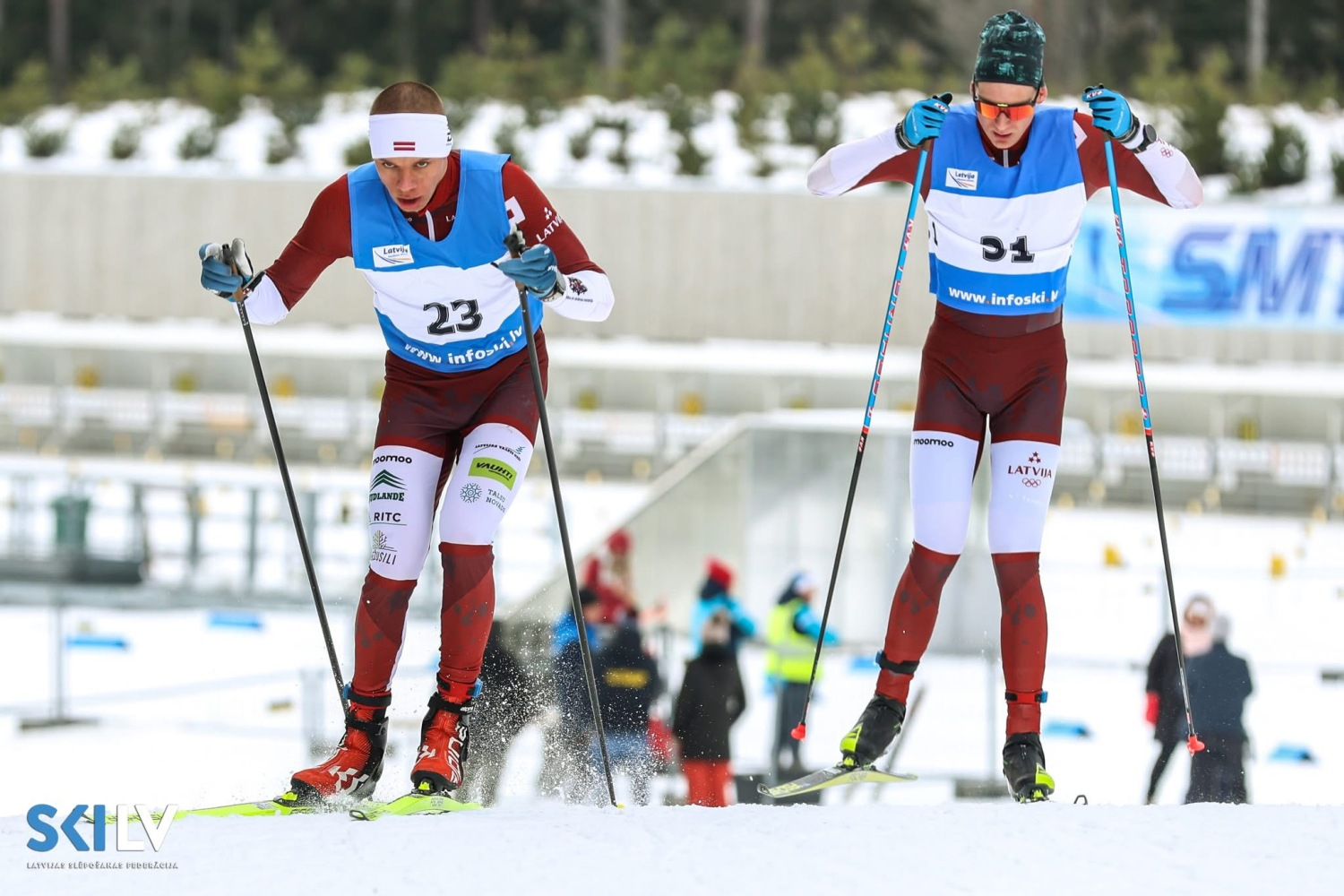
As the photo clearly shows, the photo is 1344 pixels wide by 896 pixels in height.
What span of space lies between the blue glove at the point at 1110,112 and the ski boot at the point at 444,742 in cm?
235

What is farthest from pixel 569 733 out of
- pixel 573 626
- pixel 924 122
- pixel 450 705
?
pixel 924 122

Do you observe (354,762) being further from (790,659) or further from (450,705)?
(790,659)

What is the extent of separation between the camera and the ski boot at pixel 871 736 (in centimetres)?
505

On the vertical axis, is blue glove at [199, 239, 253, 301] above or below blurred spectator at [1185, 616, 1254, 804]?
above

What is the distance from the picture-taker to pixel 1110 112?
190 inches

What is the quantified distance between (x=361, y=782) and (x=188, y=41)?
1341 inches

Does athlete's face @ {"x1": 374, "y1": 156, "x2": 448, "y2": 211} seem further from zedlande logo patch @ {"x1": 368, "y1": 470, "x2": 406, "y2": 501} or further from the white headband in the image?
zedlande logo patch @ {"x1": 368, "y1": 470, "x2": 406, "y2": 501}

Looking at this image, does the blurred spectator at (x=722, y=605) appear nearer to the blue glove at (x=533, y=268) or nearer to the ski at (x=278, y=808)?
the ski at (x=278, y=808)

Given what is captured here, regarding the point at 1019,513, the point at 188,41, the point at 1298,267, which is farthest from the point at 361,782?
the point at 188,41

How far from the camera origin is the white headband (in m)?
4.67

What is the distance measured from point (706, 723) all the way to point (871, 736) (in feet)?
6.77

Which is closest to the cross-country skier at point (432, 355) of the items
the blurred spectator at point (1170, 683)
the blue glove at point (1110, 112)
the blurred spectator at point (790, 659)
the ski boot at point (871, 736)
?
the ski boot at point (871, 736)

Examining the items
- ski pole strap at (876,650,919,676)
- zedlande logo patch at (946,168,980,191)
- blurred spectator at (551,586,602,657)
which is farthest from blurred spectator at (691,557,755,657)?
zedlande logo patch at (946,168,980,191)

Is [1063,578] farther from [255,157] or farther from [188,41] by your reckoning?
[188,41]
